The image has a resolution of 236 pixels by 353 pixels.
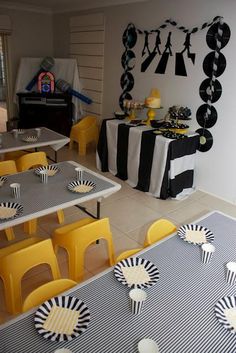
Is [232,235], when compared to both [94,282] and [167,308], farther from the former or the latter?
[94,282]

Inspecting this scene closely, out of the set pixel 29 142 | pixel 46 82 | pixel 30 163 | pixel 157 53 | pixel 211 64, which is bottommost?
pixel 30 163

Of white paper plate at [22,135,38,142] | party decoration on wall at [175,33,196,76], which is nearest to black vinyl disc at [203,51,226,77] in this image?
party decoration on wall at [175,33,196,76]

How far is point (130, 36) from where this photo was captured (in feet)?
14.1

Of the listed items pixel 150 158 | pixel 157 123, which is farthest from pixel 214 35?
pixel 150 158

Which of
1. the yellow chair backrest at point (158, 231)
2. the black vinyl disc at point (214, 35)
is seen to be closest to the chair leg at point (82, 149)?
the black vinyl disc at point (214, 35)

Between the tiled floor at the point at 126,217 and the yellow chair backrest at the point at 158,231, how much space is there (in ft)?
2.56

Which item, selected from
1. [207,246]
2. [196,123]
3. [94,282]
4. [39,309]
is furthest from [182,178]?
[39,309]

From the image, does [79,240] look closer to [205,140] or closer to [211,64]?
[205,140]

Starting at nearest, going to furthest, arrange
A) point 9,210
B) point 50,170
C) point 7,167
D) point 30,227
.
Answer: point 9,210
point 50,170
point 7,167
point 30,227

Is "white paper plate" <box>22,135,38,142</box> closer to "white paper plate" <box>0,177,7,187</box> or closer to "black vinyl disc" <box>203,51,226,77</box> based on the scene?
"white paper plate" <box>0,177,7,187</box>

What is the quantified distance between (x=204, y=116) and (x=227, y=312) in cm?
284

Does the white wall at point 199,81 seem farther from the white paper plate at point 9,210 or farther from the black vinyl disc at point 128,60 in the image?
the white paper plate at point 9,210

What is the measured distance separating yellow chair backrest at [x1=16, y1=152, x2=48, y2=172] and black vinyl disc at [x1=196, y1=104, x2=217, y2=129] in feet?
6.55

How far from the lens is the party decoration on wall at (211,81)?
3.25 metres
